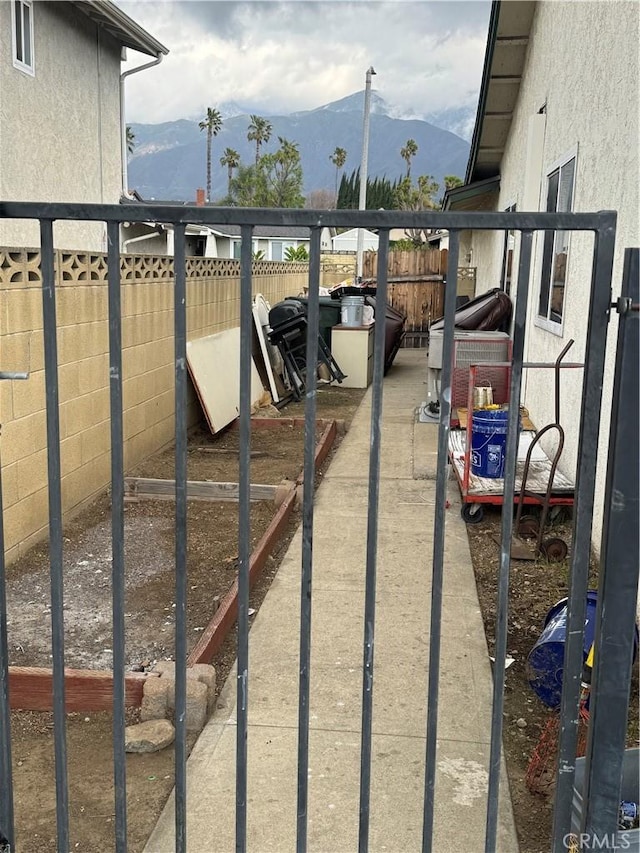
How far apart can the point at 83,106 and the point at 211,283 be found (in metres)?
6.38

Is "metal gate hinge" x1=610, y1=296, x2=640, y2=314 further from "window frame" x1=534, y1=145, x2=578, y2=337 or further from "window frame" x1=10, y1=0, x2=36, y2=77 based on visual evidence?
"window frame" x1=10, y1=0, x2=36, y2=77

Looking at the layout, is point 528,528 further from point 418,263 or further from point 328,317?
point 418,263

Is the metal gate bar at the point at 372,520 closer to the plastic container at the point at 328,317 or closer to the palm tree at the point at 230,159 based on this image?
the plastic container at the point at 328,317

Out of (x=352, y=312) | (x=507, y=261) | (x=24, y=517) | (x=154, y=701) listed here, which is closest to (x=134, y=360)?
(x=24, y=517)

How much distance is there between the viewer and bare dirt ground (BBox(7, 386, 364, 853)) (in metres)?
2.98

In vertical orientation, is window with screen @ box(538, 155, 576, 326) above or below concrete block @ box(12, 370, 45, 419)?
above

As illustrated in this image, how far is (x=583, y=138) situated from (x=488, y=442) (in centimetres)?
234

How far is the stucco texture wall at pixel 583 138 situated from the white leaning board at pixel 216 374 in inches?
122

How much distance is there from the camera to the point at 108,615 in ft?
14.9

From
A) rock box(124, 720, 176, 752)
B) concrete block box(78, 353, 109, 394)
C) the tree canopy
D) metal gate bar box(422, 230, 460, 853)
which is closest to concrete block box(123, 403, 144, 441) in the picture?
concrete block box(78, 353, 109, 394)

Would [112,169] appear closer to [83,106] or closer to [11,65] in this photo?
[83,106]

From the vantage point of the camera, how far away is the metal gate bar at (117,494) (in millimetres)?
1860

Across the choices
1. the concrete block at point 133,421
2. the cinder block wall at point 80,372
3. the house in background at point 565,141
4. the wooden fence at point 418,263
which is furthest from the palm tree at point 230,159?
the concrete block at point 133,421

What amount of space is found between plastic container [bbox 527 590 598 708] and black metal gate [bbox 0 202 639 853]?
66.3 inches
